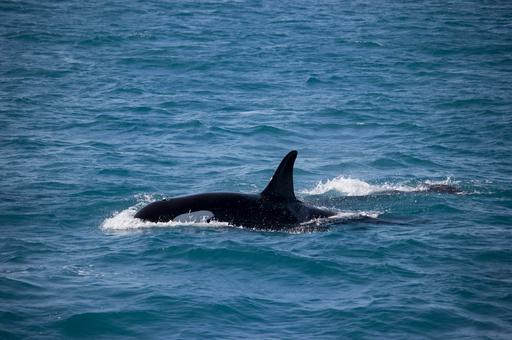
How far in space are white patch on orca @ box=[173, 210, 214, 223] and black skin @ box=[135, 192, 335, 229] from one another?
69 millimetres

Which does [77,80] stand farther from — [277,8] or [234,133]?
[277,8]

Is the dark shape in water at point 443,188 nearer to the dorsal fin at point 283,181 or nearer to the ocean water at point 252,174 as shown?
the ocean water at point 252,174

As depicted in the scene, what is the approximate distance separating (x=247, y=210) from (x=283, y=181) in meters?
1.06

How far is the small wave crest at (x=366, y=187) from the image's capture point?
19078 mm

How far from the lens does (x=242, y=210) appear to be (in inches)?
624

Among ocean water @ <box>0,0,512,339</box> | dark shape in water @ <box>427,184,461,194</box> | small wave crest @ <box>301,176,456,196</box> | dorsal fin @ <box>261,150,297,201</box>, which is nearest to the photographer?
ocean water @ <box>0,0,512,339</box>

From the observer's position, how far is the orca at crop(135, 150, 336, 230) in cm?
1573

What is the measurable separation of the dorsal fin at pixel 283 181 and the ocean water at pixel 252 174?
977 mm

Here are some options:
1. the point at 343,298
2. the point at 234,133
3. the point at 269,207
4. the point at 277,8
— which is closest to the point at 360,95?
the point at 234,133

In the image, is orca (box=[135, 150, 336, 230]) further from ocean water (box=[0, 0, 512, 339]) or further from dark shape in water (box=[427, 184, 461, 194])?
dark shape in water (box=[427, 184, 461, 194])

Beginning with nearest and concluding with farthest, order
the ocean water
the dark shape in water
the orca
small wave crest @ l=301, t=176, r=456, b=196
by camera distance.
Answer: the ocean water
the orca
the dark shape in water
small wave crest @ l=301, t=176, r=456, b=196

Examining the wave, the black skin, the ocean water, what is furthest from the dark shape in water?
the black skin

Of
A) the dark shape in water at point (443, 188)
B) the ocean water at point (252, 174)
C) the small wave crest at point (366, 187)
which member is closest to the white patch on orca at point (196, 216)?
the ocean water at point (252, 174)

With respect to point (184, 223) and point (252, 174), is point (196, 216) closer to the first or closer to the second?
point (184, 223)
